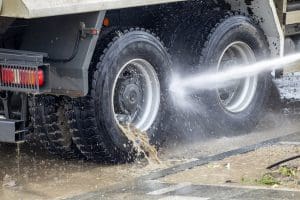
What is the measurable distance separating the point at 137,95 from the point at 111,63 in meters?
0.67

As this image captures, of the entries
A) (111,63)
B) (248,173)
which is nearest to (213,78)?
(111,63)

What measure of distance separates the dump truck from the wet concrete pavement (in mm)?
185

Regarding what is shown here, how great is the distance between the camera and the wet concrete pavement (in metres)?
7.59

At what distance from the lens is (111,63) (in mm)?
8562

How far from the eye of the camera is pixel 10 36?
27.7 ft

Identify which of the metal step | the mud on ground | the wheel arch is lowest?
the mud on ground

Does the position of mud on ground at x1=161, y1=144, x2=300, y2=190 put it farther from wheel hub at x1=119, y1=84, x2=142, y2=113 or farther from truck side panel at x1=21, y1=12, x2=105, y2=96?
truck side panel at x1=21, y1=12, x2=105, y2=96

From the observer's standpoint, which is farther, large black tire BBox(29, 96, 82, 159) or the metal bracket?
large black tire BBox(29, 96, 82, 159)

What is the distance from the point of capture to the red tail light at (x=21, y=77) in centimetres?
791

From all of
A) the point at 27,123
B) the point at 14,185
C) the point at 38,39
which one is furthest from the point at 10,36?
the point at 14,185

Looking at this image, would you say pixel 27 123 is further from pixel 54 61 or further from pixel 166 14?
pixel 166 14

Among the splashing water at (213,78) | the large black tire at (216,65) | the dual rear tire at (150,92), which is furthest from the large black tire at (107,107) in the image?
the large black tire at (216,65)

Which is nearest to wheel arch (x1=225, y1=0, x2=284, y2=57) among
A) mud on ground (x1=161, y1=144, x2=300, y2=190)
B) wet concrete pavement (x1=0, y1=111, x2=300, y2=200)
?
wet concrete pavement (x1=0, y1=111, x2=300, y2=200)

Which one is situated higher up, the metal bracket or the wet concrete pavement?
the metal bracket
